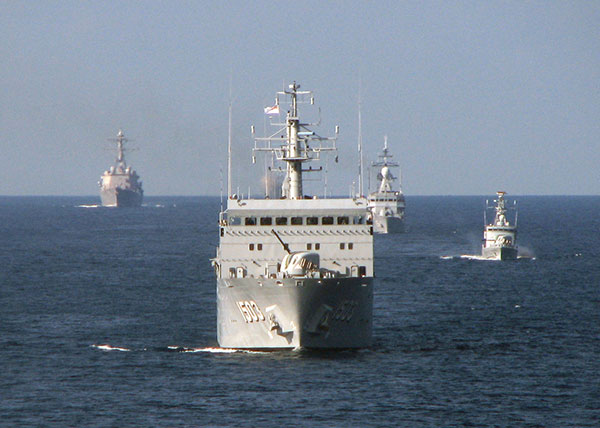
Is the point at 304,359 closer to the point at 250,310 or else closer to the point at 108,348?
the point at 250,310

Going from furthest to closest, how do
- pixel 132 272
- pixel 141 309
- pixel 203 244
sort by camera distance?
pixel 203 244
pixel 132 272
pixel 141 309

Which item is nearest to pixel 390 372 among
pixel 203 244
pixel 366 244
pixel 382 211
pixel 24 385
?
pixel 366 244

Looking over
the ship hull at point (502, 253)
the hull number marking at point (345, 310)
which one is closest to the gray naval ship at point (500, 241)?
the ship hull at point (502, 253)

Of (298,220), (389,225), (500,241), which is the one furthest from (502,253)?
(298,220)

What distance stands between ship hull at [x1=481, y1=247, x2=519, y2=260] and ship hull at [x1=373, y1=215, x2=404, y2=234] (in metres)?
51.5

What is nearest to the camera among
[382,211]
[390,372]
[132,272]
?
[390,372]

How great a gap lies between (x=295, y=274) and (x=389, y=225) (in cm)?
11425

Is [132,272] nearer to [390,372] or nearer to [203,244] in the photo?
[203,244]

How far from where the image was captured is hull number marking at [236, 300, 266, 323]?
4734 cm

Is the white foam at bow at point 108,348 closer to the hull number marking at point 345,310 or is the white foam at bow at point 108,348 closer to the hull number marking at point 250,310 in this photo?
the hull number marking at point 250,310

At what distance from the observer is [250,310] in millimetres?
47562

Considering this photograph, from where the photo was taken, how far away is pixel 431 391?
42188mm

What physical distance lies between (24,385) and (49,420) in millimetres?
5956

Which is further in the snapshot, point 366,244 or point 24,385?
point 366,244
